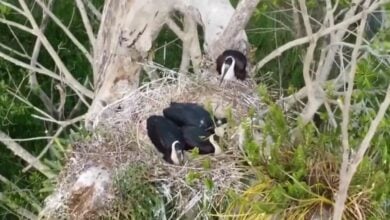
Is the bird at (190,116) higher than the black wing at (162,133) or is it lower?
higher

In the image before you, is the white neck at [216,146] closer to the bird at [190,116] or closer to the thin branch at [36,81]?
the bird at [190,116]

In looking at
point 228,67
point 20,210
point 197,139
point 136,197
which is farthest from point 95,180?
point 20,210

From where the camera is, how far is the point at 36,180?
3.55m

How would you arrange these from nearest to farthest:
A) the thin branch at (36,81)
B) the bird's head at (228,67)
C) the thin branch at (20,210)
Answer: the bird's head at (228,67) < the thin branch at (20,210) < the thin branch at (36,81)

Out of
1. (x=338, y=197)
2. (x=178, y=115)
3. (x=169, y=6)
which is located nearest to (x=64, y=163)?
(x=178, y=115)

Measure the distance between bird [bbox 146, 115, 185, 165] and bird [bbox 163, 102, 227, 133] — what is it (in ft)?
0.07

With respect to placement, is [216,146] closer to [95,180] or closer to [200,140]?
[200,140]

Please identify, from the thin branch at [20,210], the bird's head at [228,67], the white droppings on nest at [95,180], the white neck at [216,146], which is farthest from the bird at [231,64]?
the thin branch at [20,210]

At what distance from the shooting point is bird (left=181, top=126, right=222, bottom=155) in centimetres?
239

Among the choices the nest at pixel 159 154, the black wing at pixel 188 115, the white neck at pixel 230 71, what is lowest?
the nest at pixel 159 154

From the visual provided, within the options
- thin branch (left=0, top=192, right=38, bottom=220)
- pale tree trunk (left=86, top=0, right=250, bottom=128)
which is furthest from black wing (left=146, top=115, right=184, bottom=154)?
thin branch (left=0, top=192, right=38, bottom=220)

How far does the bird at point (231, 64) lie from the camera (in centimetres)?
264

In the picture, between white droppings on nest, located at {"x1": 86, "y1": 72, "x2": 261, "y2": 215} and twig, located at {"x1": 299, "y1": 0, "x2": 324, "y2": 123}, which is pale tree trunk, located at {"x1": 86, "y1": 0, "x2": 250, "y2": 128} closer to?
white droppings on nest, located at {"x1": 86, "y1": 72, "x2": 261, "y2": 215}

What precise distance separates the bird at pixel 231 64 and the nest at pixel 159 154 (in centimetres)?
2
